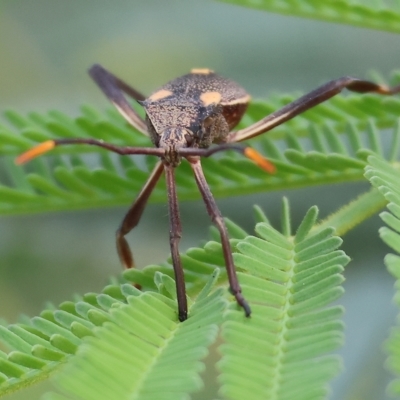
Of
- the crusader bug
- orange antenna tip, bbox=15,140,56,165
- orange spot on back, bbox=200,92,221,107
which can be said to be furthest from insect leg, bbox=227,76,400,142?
orange antenna tip, bbox=15,140,56,165

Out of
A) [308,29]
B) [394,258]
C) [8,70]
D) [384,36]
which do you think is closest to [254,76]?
[308,29]

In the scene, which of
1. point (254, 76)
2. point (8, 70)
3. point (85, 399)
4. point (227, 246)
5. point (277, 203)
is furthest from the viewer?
point (8, 70)

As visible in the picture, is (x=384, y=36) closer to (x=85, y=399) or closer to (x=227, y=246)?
(x=227, y=246)

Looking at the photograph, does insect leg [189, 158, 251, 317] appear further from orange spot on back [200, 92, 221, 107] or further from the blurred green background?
the blurred green background

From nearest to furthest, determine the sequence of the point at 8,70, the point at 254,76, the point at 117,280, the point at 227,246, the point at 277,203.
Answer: the point at 227,246, the point at 117,280, the point at 277,203, the point at 254,76, the point at 8,70

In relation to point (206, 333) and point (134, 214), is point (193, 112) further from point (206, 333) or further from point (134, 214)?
point (206, 333)

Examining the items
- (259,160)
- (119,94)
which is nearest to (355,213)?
(259,160)
